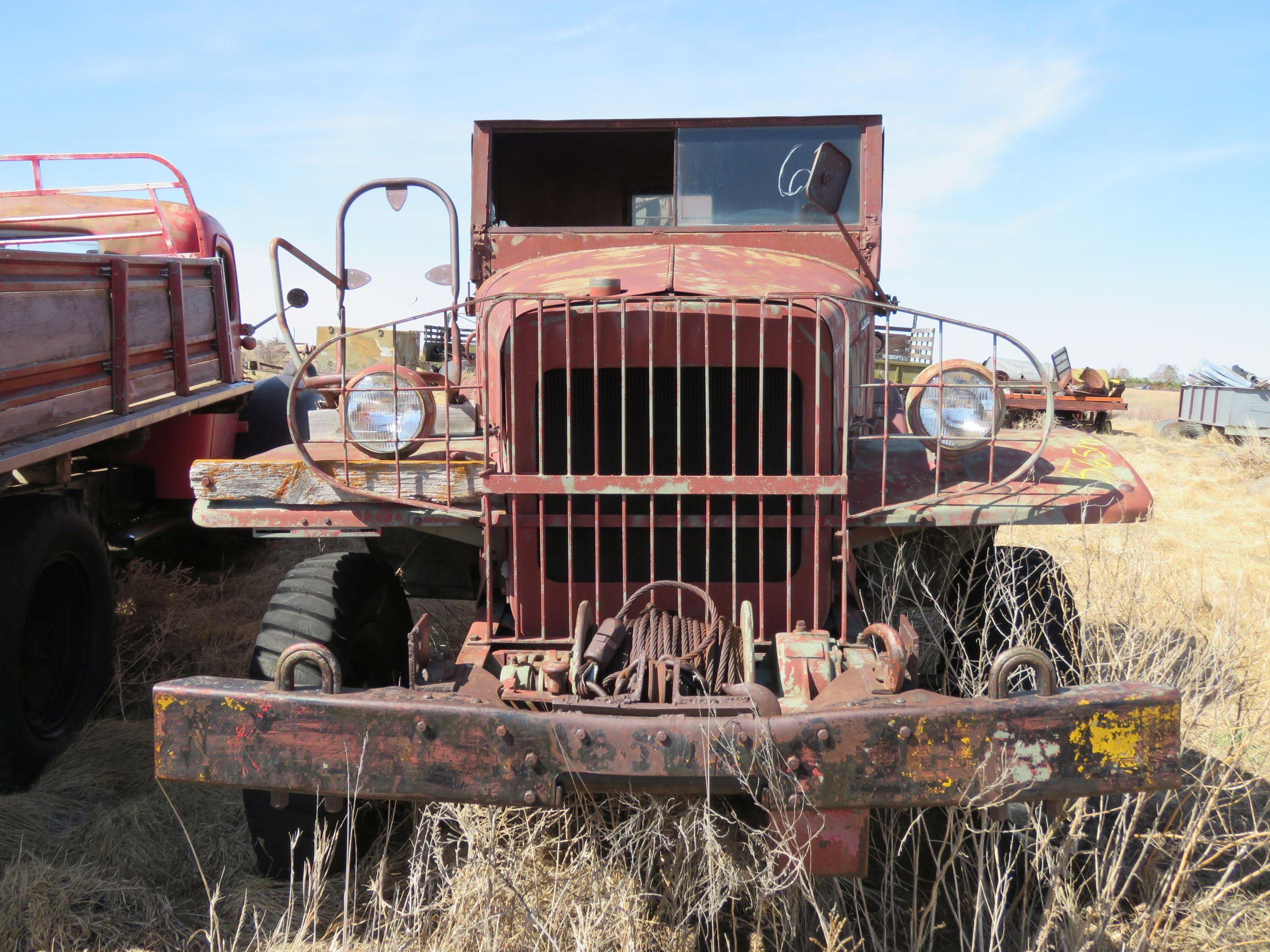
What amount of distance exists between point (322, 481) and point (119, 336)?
2200 millimetres

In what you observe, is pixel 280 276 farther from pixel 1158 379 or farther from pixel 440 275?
pixel 1158 379

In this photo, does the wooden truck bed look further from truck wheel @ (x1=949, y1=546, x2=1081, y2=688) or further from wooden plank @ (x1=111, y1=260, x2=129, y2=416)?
truck wheel @ (x1=949, y1=546, x2=1081, y2=688)

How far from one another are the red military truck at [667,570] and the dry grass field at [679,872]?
249mm

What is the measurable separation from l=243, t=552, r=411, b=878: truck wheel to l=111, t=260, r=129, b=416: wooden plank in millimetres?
1635

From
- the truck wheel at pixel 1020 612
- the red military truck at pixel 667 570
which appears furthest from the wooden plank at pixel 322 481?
the truck wheel at pixel 1020 612

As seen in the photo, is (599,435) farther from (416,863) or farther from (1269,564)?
(1269,564)

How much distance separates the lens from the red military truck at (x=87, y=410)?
143 inches

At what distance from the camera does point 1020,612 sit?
10.9ft

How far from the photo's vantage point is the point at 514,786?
88.5 inches

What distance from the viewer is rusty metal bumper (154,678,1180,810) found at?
7.19 ft

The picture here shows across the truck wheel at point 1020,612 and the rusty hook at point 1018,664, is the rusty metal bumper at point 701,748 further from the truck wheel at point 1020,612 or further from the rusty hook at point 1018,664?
the truck wheel at point 1020,612

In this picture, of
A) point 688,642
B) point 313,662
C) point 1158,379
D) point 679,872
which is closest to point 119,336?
point 313,662

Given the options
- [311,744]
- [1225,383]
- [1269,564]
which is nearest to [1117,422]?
[1225,383]

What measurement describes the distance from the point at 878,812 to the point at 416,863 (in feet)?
4.99
